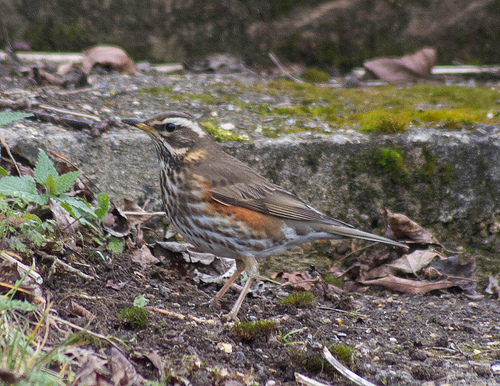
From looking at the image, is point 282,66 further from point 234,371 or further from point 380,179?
point 234,371

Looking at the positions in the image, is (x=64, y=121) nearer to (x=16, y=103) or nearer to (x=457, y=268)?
(x=16, y=103)

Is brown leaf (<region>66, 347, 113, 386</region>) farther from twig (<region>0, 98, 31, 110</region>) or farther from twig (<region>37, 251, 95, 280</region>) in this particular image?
twig (<region>0, 98, 31, 110</region>)

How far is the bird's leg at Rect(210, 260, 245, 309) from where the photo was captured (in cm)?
499

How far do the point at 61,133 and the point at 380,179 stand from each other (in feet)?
9.80

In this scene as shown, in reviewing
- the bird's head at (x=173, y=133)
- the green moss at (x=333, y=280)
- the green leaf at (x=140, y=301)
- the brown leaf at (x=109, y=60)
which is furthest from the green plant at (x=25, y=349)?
the brown leaf at (x=109, y=60)

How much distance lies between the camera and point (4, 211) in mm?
4289

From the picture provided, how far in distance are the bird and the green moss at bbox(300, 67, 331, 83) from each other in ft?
10.8

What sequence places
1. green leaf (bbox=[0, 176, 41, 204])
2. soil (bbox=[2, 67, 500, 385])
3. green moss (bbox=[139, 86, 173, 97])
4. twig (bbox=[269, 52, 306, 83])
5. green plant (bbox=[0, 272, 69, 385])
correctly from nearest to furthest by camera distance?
1. green plant (bbox=[0, 272, 69, 385])
2. soil (bbox=[2, 67, 500, 385])
3. green leaf (bbox=[0, 176, 41, 204])
4. green moss (bbox=[139, 86, 173, 97])
5. twig (bbox=[269, 52, 306, 83])

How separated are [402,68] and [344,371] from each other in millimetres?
5535

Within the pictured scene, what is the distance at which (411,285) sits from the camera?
575cm

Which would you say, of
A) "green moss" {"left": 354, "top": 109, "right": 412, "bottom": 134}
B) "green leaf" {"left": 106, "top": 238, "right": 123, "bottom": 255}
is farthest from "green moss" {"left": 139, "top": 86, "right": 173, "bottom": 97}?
"green leaf" {"left": 106, "top": 238, "right": 123, "bottom": 255}

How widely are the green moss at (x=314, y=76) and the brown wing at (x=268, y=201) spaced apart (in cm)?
330

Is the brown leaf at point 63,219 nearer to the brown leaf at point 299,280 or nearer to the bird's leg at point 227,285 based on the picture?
the bird's leg at point 227,285

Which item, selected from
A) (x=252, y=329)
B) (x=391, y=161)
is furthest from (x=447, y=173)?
(x=252, y=329)
